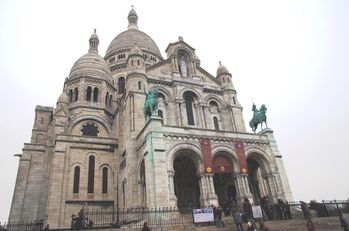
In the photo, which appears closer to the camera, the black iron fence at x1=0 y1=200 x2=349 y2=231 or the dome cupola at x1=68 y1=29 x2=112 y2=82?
the black iron fence at x1=0 y1=200 x2=349 y2=231

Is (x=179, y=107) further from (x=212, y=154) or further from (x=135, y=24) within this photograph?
(x=135, y=24)

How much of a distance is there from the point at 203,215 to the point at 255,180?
10.6m

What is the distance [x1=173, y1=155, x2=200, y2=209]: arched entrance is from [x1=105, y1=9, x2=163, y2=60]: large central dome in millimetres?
26010

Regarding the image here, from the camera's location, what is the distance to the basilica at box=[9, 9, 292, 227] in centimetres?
1972

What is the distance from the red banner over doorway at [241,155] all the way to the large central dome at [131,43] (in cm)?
A: 2753

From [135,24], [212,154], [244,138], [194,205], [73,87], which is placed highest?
[135,24]

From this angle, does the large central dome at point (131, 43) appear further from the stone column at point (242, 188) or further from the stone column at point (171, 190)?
the stone column at point (171, 190)

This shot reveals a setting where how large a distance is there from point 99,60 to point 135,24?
69.6ft

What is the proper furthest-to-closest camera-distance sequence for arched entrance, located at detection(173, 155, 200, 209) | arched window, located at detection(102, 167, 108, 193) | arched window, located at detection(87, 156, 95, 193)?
arched window, located at detection(102, 167, 108, 193)
arched window, located at detection(87, 156, 95, 193)
arched entrance, located at detection(173, 155, 200, 209)

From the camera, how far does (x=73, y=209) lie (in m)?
22.9

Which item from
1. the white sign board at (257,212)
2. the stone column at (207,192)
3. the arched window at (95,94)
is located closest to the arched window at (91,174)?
the arched window at (95,94)

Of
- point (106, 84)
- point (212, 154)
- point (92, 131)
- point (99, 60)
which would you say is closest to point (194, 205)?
point (212, 154)

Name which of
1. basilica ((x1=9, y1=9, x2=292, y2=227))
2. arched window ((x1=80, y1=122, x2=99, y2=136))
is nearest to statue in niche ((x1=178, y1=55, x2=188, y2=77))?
basilica ((x1=9, y1=9, x2=292, y2=227))

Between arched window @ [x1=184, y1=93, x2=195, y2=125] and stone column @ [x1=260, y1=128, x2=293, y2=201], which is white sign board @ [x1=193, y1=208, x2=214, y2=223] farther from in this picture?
arched window @ [x1=184, y1=93, x2=195, y2=125]
